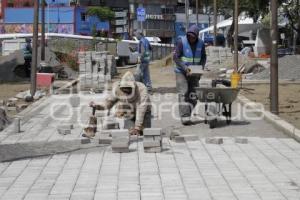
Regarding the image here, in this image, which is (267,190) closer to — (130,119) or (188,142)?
(188,142)

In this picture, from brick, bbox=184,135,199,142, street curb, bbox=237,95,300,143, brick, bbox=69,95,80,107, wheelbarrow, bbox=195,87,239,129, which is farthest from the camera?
brick, bbox=69,95,80,107

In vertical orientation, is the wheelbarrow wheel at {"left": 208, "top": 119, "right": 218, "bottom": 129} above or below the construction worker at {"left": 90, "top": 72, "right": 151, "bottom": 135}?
below

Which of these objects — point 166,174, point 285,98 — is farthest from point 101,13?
point 166,174

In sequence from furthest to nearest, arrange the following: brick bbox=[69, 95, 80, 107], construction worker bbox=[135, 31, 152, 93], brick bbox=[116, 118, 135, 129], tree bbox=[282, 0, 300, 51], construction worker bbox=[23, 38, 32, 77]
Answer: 1. tree bbox=[282, 0, 300, 51]
2. construction worker bbox=[23, 38, 32, 77]
3. construction worker bbox=[135, 31, 152, 93]
4. brick bbox=[69, 95, 80, 107]
5. brick bbox=[116, 118, 135, 129]

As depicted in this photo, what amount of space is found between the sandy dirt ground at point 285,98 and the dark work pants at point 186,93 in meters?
1.82

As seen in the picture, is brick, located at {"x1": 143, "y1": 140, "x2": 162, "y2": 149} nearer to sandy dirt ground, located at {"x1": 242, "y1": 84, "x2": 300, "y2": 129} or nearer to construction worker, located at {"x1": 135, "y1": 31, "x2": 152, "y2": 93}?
sandy dirt ground, located at {"x1": 242, "y1": 84, "x2": 300, "y2": 129}

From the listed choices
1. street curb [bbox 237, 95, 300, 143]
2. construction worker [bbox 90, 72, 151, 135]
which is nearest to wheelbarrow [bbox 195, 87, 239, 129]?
street curb [bbox 237, 95, 300, 143]

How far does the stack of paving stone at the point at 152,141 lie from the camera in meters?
9.32

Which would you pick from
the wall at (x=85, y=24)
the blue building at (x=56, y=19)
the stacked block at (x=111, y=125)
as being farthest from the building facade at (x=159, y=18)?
the stacked block at (x=111, y=125)

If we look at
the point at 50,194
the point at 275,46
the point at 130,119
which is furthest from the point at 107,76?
the point at 50,194

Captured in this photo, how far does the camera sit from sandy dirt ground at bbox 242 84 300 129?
532 inches

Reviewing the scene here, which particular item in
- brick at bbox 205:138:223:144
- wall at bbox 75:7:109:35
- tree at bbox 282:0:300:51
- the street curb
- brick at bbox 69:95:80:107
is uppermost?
wall at bbox 75:7:109:35

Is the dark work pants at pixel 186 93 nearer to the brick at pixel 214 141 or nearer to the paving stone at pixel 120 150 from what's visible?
the brick at pixel 214 141

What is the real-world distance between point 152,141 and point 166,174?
1.45 metres
